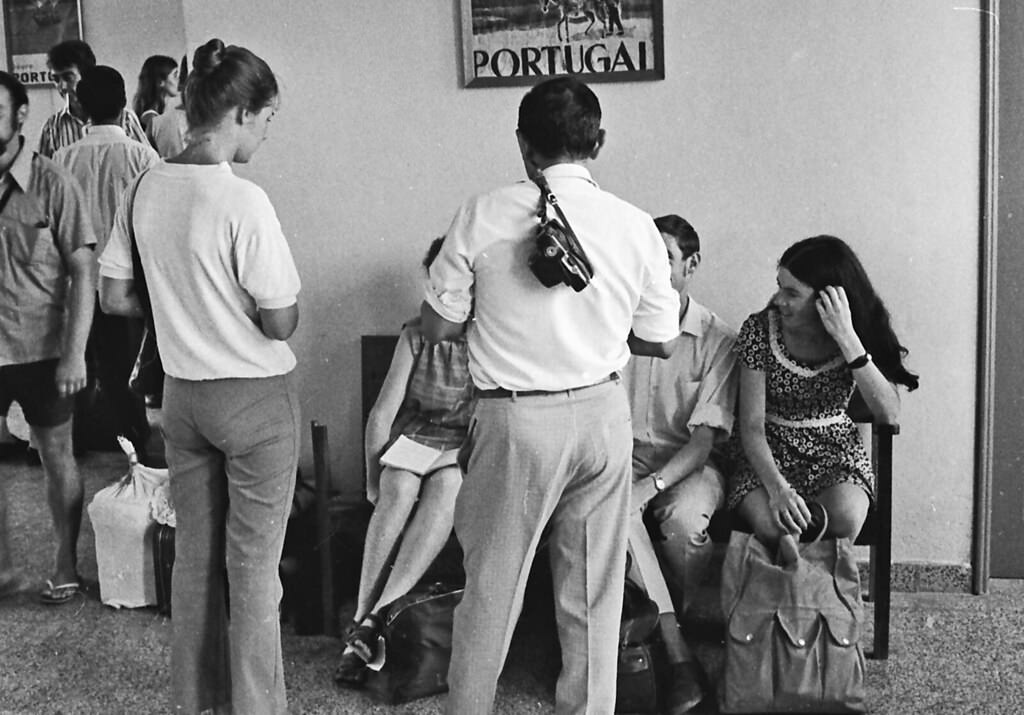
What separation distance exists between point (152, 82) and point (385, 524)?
1491 mm

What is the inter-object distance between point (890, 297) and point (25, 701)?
8.23 ft

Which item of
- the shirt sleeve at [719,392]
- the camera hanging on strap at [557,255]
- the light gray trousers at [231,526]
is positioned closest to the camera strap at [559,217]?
the camera hanging on strap at [557,255]

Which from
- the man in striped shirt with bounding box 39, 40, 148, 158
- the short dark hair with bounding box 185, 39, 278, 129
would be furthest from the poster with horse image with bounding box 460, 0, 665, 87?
the short dark hair with bounding box 185, 39, 278, 129

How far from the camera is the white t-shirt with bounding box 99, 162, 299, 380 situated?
7.22ft

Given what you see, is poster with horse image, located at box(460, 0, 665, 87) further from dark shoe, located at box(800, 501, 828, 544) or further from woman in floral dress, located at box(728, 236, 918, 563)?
dark shoe, located at box(800, 501, 828, 544)

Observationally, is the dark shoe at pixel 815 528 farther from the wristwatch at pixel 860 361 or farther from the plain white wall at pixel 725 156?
the plain white wall at pixel 725 156

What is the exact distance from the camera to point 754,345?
2.89 m

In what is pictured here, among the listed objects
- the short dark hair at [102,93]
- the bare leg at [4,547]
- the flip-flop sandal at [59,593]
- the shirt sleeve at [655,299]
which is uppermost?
the short dark hair at [102,93]

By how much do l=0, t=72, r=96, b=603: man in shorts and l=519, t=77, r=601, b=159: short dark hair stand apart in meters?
1.75

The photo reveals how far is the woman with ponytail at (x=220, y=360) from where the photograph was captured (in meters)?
2.22

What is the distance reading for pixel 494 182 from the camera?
3.34 metres

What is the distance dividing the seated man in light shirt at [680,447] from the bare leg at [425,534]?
1.62 feet

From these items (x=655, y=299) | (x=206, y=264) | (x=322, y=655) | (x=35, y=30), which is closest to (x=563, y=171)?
(x=655, y=299)

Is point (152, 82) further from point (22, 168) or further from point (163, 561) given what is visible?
point (163, 561)
